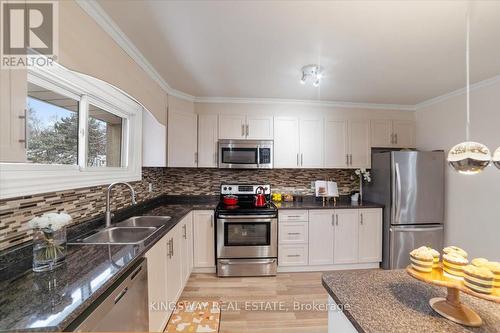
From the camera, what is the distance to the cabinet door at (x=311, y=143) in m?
3.24

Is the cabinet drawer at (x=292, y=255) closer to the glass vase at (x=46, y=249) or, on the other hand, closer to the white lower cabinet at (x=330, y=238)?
the white lower cabinet at (x=330, y=238)

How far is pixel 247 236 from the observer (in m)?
2.84

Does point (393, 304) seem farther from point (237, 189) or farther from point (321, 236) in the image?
point (237, 189)

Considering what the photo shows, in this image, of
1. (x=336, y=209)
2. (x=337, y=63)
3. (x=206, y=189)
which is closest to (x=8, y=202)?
(x=206, y=189)

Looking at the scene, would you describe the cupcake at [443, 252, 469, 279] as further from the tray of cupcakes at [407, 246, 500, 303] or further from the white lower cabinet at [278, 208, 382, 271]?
the white lower cabinet at [278, 208, 382, 271]

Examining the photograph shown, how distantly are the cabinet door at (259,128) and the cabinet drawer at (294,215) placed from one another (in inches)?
42.8

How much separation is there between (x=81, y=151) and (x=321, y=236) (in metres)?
2.86

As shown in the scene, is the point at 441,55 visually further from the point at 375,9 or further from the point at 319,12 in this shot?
the point at 319,12

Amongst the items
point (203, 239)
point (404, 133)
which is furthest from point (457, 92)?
point (203, 239)

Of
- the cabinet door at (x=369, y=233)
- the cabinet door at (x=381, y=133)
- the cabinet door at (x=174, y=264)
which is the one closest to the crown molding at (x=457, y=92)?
the cabinet door at (x=381, y=133)

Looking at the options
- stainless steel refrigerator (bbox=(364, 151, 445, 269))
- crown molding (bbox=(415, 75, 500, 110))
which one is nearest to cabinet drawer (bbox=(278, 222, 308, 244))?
stainless steel refrigerator (bbox=(364, 151, 445, 269))

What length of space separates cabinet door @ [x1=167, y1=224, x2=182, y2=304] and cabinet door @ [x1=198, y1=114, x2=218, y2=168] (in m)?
1.08

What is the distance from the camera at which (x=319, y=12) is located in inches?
54.2

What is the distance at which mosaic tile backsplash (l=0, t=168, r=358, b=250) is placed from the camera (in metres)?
1.19
